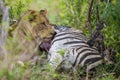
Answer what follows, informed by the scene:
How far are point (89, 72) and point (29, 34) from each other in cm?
90

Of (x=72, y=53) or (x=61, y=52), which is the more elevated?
(x=61, y=52)

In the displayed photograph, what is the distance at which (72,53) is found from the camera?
515 cm

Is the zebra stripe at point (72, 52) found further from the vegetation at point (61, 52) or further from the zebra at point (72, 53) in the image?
the vegetation at point (61, 52)

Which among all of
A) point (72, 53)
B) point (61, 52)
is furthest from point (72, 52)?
point (61, 52)

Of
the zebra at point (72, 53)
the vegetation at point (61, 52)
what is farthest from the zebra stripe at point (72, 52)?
the vegetation at point (61, 52)

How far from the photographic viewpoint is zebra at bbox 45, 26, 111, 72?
503 cm

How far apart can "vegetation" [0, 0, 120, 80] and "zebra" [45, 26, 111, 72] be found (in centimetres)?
11

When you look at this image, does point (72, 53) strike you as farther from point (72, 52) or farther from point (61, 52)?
point (61, 52)

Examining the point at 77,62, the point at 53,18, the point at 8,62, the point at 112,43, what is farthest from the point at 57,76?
the point at 53,18

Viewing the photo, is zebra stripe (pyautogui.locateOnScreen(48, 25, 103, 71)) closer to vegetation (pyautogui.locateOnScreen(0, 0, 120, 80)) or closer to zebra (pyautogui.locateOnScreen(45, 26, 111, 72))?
zebra (pyautogui.locateOnScreen(45, 26, 111, 72))

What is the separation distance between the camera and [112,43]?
17.3 feet

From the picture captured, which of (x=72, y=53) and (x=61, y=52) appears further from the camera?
(x=72, y=53)

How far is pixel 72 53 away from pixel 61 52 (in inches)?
11.2

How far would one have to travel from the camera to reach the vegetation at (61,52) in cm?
358
